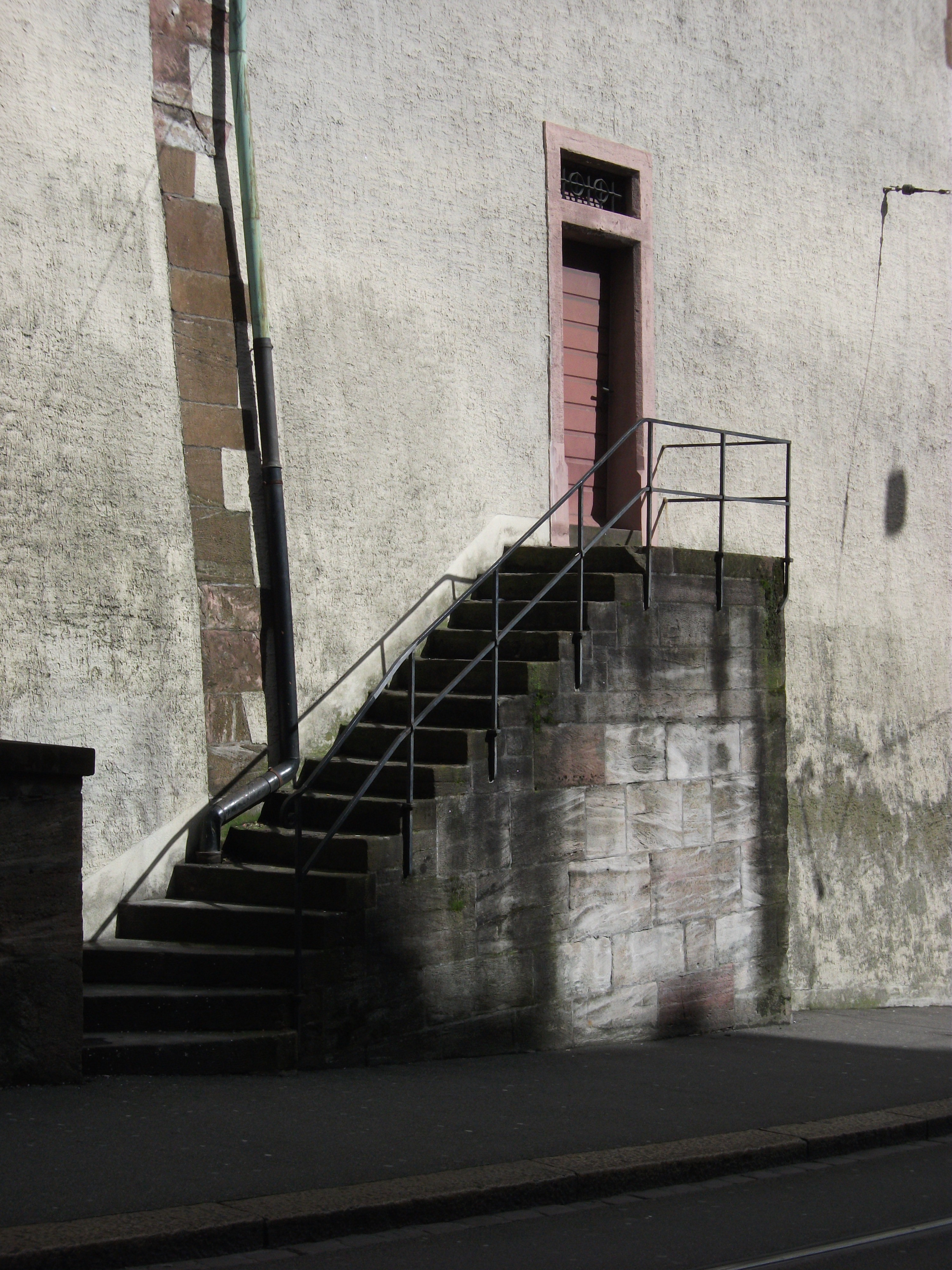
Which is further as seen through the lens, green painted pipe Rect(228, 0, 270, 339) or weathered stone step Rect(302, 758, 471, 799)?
green painted pipe Rect(228, 0, 270, 339)

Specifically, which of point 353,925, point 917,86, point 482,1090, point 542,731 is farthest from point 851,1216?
point 917,86

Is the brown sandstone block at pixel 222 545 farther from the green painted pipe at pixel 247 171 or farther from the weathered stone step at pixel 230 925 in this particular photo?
the weathered stone step at pixel 230 925

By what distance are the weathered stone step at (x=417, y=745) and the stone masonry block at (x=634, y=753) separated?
3.45 feet

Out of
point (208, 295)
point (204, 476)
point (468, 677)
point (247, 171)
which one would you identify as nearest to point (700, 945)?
point (468, 677)

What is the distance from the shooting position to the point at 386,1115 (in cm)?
618

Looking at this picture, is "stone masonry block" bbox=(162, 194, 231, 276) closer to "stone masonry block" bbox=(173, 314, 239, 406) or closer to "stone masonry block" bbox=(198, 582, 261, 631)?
"stone masonry block" bbox=(173, 314, 239, 406)

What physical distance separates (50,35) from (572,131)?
410 cm

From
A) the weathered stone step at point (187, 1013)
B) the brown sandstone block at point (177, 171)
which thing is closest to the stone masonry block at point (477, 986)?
the weathered stone step at point (187, 1013)

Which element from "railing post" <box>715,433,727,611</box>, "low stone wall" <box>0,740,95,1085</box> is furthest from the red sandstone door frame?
"low stone wall" <box>0,740,95,1085</box>

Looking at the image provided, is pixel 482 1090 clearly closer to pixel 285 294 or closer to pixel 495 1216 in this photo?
pixel 495 1216

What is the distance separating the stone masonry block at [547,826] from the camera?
26.9 ft

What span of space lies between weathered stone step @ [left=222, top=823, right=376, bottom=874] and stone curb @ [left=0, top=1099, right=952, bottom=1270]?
2.28m

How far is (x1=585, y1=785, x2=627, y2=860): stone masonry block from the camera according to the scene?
339 inches

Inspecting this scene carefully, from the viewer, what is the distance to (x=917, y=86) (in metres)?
13.8
